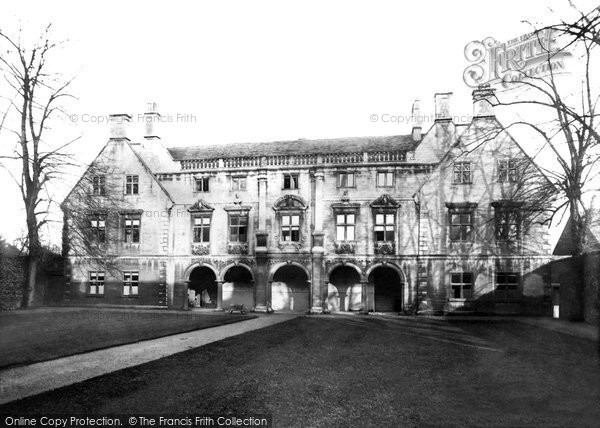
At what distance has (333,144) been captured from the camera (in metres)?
32.1

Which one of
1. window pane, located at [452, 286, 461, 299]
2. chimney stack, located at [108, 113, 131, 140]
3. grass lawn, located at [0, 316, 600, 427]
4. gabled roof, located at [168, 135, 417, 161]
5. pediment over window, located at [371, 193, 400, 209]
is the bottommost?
grass lawn, located at [0, 316, 600, 427]

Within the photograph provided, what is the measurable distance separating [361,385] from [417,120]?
24626mm

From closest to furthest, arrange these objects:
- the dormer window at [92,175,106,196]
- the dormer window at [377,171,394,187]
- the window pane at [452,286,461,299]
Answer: the window pane at [452,286,461,299] < the dormer window at [377,171,394,187] < the dormer window at [92,175,106,196]

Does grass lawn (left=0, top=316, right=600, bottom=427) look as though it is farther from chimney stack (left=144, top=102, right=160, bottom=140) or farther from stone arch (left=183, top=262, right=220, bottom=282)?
chimney stack (left=144, top=102, right=160, bottom=140)

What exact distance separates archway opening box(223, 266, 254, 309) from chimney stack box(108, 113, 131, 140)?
1159 cm

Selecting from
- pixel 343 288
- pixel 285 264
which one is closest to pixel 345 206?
pixel 285 264

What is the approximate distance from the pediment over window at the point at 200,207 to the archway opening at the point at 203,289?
4229mm

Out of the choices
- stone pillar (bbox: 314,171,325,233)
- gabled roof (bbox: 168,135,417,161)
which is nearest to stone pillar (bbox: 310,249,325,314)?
stone pillar (bbox: 314,171,325,233)

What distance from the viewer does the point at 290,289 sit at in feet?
102

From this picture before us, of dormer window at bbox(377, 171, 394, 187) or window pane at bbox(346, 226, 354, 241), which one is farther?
window pane at bbox(346, 226, 354, 241)

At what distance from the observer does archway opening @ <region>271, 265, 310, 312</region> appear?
30.8 m

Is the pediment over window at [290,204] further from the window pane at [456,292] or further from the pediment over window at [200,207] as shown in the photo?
the window pane at [456,292]

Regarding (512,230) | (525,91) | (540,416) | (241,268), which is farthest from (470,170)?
(540,416)

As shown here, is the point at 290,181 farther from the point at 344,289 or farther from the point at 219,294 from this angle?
the point at 219,294
